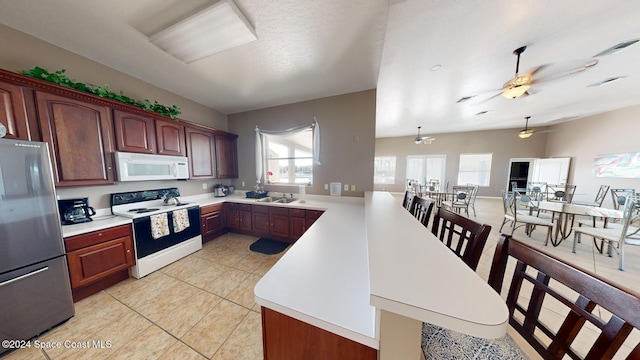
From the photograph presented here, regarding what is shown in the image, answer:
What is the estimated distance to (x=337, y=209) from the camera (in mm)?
2480

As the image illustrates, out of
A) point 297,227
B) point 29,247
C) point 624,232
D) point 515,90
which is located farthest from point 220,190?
point 624,232

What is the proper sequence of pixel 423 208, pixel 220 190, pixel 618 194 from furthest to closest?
pixel 618 194
pixel 220 190
pixel 423 208

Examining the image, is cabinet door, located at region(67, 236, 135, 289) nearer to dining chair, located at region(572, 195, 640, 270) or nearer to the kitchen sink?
the kitchen sink

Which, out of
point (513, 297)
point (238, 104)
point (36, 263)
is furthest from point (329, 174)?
point (36, 263)

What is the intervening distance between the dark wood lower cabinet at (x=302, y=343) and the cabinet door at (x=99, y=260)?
7.10ft

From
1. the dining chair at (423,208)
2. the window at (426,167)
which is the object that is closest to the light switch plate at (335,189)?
the dining chair at (423,208)

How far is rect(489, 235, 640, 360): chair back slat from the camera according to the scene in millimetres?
531

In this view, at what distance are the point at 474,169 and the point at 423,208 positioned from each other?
7.26 m

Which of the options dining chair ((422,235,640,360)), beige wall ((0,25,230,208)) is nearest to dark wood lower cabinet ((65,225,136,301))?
beige wall ((0,25,230,208))

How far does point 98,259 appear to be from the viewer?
1802 mm

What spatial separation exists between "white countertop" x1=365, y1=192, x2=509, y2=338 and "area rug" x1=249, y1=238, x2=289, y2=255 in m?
2.29

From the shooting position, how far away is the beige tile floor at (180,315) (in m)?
1.32

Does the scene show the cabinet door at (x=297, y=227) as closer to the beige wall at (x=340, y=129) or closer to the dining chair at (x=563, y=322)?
the beige wall at (x=340, y=129)

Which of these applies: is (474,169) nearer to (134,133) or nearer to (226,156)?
(226,156)
